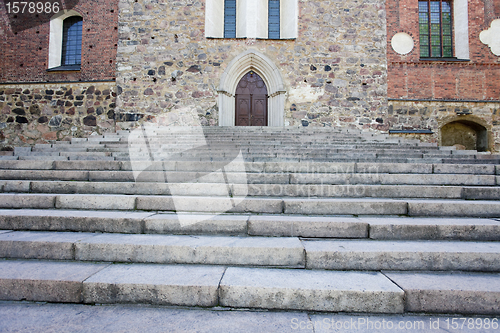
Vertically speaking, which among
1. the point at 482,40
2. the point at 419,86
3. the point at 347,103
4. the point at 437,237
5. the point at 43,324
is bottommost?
the point at 43,324

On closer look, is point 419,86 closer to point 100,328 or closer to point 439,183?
point 439,183

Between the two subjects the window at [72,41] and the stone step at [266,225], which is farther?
the window at [72,41]

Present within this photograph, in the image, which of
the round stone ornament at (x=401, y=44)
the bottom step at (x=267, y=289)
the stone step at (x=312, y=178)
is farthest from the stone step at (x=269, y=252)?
the round stone ornament at (x=401, y=44)

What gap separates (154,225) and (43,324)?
109 centimetres

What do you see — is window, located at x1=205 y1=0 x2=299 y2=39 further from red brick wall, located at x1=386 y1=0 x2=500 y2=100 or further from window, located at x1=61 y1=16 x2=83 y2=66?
window, located at x1=61 y1=16 x2=83 y2=66

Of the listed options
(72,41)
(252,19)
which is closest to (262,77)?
(252,19)

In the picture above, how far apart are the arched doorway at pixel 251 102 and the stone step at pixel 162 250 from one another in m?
7.89

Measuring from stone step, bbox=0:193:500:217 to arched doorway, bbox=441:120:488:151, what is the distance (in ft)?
30.1

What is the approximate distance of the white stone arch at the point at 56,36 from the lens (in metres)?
10.2

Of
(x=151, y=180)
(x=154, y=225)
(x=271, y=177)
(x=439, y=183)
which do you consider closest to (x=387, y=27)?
(x=439, y=183)

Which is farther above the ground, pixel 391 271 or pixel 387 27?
pixel 387 27

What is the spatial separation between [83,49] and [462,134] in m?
15.3

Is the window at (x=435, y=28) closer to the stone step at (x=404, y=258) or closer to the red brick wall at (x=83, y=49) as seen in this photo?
the stone step at (x=404, y=258)

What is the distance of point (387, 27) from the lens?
978 centimetres
